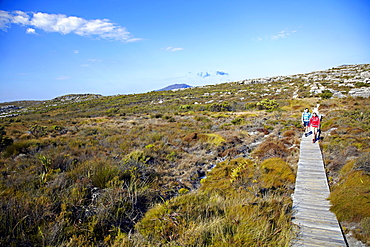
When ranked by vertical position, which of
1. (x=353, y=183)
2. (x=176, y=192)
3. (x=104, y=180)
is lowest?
(x=176, y=192)

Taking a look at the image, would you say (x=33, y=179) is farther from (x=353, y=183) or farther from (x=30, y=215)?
(x=353, y=183)

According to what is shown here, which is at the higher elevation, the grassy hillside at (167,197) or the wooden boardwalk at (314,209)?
the grassy hillside at (167,197)

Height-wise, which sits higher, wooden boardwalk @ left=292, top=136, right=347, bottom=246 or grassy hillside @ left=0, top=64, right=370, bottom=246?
grassy hillside @ left=0, top=64, right=370, bottom=246

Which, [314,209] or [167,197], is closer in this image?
[314,209]

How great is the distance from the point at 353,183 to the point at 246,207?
3.46 metres

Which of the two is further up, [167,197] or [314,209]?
[314,209]

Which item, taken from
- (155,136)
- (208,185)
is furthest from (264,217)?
(155,136)

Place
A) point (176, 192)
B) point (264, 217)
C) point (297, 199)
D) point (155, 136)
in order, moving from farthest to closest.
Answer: point (155, 136), point (176, 192), point (297, 199), point (264, 217)

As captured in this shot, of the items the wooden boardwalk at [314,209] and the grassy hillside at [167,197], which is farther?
the wooden boardwalk at [314,209]

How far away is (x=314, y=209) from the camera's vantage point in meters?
4.87

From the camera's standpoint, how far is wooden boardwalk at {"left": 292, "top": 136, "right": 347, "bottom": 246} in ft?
12.7

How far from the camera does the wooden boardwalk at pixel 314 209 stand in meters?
3.88

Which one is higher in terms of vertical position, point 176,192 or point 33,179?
point 33,179

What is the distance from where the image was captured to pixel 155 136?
13148 millimetres
